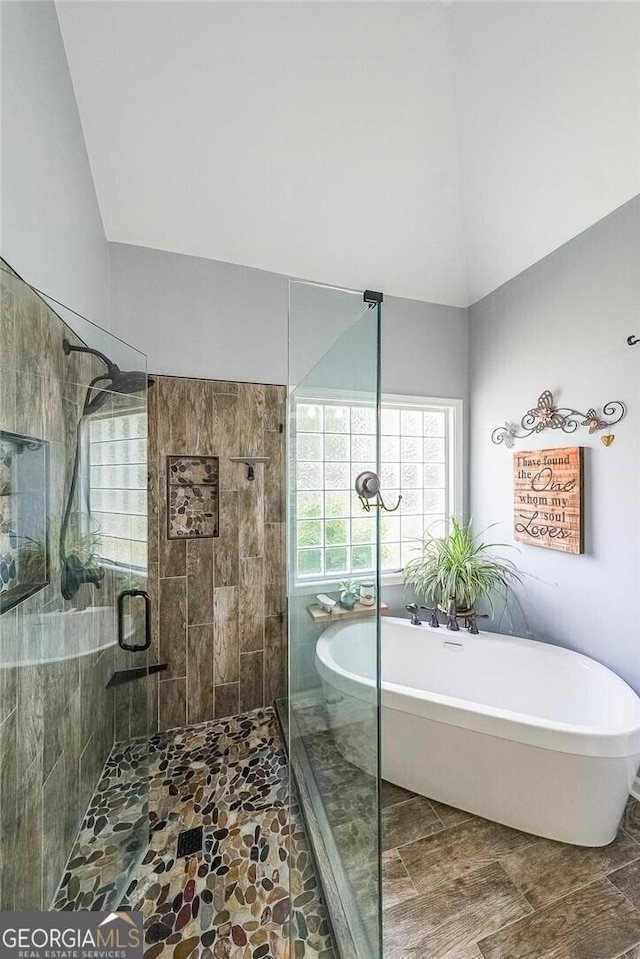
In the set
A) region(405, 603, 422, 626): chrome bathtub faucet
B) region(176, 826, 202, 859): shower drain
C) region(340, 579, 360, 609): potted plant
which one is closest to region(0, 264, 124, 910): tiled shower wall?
region(176, 826, 202, 859): shower drain

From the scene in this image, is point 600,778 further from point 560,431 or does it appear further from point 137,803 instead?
point 137,803

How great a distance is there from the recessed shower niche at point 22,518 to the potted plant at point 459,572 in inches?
83.5

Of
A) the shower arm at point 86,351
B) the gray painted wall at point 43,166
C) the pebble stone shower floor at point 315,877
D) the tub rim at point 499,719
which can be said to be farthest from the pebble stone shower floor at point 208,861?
Answer: the gray painted wall at point 43,166

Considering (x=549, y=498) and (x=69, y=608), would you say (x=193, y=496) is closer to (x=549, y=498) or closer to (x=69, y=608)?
(x=69, y=608)

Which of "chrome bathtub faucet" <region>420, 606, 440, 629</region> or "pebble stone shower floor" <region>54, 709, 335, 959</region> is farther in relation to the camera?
"chrome bathtub faucet" <region>420, 606, 440, 629</region>

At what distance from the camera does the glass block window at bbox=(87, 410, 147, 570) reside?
1.53 metres

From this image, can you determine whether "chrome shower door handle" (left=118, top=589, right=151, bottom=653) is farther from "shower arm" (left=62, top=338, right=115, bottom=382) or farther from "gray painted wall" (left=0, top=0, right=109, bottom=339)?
"gray painted wall" (left=0, top=0, right=109, bottom=339)

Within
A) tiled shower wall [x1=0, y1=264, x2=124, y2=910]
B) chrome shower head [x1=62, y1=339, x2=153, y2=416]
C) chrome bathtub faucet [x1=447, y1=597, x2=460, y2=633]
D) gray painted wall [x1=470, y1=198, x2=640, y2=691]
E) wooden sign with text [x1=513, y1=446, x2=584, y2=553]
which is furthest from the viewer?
chrome bathtub faucet [x1=447, y1=597, x2=460, y2=633]

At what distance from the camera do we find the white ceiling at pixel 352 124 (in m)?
1.60

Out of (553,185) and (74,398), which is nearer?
(74,398)

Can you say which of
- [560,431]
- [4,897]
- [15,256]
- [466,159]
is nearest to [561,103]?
[466,159]

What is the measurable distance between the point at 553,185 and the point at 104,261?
238 centimetres

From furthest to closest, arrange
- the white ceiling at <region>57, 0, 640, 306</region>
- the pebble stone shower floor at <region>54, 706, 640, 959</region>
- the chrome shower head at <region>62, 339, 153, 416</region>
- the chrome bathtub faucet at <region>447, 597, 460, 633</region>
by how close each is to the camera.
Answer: the chrome bathtub faucet at <region>447, 597, 460, 633</region>, the white ceiling at <region>57, 0, 640, 306</region>, the chrome shower head at <region>62, 339, 153, 416</region>, the pebble stone shower floor at <region>54, 706, 640, 959</region>

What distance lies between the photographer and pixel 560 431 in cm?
221
